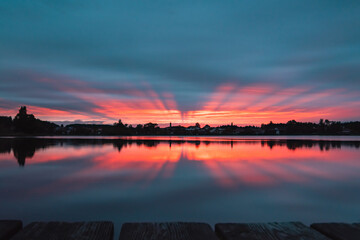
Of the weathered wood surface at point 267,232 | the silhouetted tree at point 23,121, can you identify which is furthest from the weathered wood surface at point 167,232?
the silhouetted tree at point 23,121

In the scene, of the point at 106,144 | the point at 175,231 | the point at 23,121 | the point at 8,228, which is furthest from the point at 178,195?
the point at 23,121

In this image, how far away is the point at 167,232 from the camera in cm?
193

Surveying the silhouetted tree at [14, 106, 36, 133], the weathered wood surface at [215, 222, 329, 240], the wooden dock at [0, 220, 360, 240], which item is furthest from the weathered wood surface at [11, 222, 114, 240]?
the silhouetted tree at [14, 106, 36, 133]

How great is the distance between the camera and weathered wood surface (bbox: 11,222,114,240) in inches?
70.0

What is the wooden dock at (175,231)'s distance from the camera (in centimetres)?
180

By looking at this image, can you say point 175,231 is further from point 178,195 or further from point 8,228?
point 178,195

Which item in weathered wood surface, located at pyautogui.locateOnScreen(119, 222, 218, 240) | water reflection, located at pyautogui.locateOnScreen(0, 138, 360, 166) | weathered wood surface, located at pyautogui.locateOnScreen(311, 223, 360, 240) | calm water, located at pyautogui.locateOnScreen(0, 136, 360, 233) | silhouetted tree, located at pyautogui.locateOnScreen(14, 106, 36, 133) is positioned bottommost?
calm water, located at pyautogui.locateOnScreen(0, 136, 360, 233)

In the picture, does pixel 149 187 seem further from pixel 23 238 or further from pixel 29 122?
pixel 29 122

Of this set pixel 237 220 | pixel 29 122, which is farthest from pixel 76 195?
pixel 29 122

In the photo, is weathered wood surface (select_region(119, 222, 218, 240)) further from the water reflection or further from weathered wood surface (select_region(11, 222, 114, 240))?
the water reflection

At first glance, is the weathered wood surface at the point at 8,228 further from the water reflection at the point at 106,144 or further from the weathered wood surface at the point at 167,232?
the water reflection at the point at 106,144

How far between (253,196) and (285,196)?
1047 mm

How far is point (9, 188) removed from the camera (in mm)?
8359

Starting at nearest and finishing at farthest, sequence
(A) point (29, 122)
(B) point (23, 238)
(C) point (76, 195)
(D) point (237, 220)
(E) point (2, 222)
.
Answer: (B) point (23, 238), (E) point (2, 222), (D) point (237, 220), (C) point (76, 195), (A) point (29, 122)
